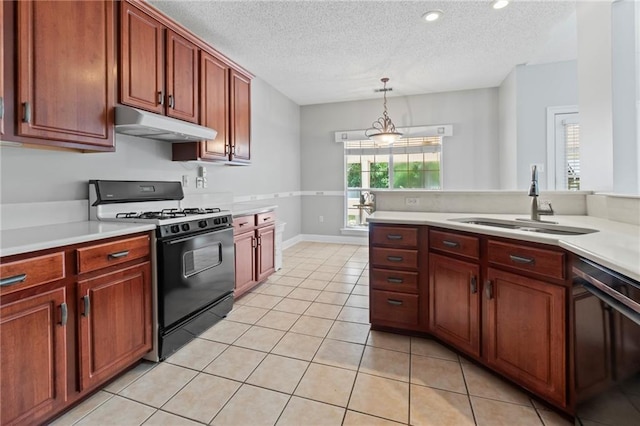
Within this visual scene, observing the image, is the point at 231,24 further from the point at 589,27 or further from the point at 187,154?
the point at 589,27

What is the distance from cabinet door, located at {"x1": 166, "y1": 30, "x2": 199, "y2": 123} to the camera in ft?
8.21

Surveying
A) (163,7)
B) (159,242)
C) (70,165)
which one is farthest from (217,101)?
(159,242)

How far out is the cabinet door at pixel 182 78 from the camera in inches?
98.6

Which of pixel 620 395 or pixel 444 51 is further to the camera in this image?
pixel 444 51

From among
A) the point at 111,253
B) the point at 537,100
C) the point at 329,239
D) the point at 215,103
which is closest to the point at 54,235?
the point at 111,253

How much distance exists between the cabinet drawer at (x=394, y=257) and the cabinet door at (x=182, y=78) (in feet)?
6.44

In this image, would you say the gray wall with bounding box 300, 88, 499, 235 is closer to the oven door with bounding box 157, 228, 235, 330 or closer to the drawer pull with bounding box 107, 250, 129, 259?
the oven door with bounding box 157, 228, 235, 330

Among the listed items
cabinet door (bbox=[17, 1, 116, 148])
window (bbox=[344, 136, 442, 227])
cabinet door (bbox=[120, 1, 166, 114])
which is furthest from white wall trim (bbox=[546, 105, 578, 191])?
cabinet door (bbox=[17, 1, 116, 148])

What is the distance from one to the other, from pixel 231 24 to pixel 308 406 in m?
3.24

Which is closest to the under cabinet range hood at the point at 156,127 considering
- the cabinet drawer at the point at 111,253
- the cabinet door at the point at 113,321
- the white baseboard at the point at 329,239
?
the cabinet drawer at the point at 111,253

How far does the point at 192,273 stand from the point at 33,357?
37.7 inches

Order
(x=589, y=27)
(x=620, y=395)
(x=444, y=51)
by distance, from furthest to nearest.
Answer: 1. (x=444, y=51)
2. (x=589, y=27)
3. (x=620, y=395)

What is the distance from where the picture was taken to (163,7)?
8.79 feet

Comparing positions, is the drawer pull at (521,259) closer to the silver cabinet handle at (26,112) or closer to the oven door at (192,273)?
the oven door at (192,273)
